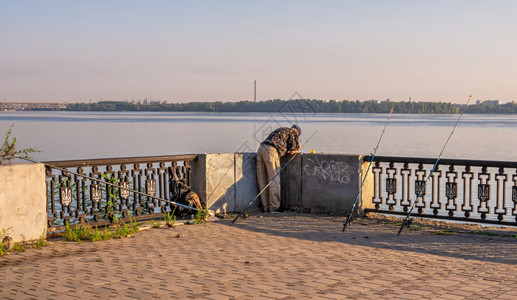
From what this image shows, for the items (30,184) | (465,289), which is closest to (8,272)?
(30,184)

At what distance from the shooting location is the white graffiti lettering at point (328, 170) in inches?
514

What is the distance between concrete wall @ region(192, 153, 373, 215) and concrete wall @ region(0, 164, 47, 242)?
11.5ft

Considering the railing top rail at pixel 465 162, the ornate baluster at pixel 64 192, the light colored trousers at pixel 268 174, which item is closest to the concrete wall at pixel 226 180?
the light colored trousers at pixel 268 174

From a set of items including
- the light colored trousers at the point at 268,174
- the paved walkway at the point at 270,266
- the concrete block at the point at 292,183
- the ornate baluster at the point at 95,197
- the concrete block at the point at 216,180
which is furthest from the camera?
the concrete block at the point at 292,183

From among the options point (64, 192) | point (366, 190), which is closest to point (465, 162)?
point (366, 190)

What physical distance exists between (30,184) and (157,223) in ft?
8.00

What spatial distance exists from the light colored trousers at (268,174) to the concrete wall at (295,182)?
0.72 feet

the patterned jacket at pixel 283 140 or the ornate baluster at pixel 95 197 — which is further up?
the patterned jacket at pixel 283 140

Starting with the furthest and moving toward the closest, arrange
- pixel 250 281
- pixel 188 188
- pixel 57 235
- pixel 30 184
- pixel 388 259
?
pixel 188 188
pixel 57 235
pixel 30 184
pixel 388 259
pixel 250 281

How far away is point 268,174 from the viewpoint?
13.5 m

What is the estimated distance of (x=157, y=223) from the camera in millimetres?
11609

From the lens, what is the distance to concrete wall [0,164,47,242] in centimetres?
962

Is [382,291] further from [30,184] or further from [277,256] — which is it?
[30,184]

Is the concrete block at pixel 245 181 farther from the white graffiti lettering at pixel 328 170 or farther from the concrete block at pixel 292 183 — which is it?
the white graffiti lettering at pixel 328 170
